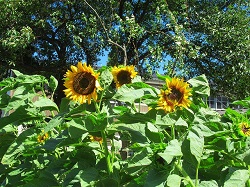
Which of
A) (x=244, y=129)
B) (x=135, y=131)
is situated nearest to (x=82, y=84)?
(x=135, y=131)

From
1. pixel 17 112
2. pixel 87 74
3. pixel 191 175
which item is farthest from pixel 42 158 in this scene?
pixel 191 175

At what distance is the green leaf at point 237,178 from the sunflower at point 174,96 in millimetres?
320

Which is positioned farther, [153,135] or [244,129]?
[244,129]

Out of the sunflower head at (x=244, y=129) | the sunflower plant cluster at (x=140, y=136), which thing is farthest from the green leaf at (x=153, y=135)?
the sunflower head at (x=244, y=129)

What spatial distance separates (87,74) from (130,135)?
286mm

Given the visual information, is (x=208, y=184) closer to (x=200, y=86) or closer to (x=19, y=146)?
(x=200, y=86)

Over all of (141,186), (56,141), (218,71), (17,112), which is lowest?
(141,186)

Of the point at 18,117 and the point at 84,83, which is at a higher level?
the point at 84,83

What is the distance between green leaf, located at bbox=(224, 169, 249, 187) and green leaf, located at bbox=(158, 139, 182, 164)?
178 mm

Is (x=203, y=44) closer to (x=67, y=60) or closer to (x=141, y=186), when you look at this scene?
(x=67, y=60)

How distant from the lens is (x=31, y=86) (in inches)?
73.0

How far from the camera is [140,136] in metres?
Answer: 1.55

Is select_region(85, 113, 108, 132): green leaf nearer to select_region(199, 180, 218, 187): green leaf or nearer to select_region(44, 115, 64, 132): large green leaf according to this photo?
select_region(44, 115, 64, 132): large green leaf

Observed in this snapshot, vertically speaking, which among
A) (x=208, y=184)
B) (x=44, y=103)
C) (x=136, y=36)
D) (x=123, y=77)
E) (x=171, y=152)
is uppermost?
(x=136, y=36)
